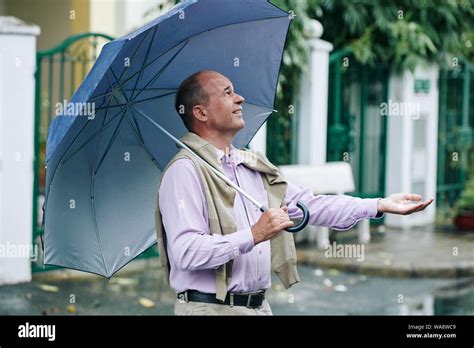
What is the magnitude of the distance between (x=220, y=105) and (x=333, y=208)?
0.62 metres

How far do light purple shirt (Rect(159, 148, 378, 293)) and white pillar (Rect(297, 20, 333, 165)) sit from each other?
7.07m

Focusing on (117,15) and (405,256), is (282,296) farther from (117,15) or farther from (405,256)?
(117,15)

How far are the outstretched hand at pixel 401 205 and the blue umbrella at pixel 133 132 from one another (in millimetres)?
791

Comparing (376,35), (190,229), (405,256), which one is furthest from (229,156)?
(376,35)

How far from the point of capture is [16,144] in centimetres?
820

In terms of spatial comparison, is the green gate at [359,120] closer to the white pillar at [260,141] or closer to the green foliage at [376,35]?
the green foliage at [376,35]

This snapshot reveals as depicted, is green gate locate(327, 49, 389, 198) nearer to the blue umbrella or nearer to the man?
the blue umbrella

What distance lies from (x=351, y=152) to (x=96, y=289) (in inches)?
181

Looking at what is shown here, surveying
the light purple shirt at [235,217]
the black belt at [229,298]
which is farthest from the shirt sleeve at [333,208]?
the black belt at [229,298]

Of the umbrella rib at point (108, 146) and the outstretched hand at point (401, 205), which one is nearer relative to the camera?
the outstretched hand at point (401, 205)

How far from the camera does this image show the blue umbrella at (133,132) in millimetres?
3678

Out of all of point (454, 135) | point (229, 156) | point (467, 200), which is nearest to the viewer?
point (229, 156)

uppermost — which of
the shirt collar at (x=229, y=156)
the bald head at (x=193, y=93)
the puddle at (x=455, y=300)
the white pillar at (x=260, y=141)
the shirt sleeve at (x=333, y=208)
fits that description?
the bald head at (x=193, y=93)
